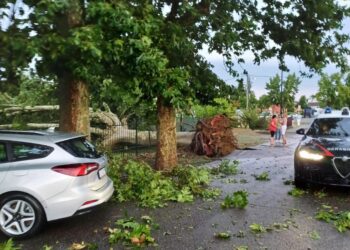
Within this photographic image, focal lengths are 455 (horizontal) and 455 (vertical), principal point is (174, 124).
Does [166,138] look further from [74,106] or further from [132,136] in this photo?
[132,136]

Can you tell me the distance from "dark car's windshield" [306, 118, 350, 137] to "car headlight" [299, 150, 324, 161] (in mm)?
990

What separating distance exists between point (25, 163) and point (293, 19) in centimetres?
865

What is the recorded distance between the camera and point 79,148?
6664mm

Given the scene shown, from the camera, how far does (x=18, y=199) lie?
6176mm

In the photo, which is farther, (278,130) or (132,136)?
(278,130)

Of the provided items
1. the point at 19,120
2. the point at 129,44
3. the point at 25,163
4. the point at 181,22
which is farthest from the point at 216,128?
the point at 25,163

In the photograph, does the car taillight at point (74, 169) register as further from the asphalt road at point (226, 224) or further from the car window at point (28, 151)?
the asphalt road at point (226, 224)

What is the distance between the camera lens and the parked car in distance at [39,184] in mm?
6098

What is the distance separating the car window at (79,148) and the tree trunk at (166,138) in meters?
5.35

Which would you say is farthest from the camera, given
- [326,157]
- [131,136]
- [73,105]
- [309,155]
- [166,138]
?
[131,136]

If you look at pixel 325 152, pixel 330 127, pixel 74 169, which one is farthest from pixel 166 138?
pixel 74 169

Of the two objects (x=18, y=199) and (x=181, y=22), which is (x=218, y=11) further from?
(x=18, y=199)

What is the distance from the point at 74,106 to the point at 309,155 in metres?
4.63

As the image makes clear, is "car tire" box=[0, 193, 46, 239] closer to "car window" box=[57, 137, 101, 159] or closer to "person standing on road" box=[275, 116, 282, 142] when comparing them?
"car window" box=[57, 137, 101, 159]
